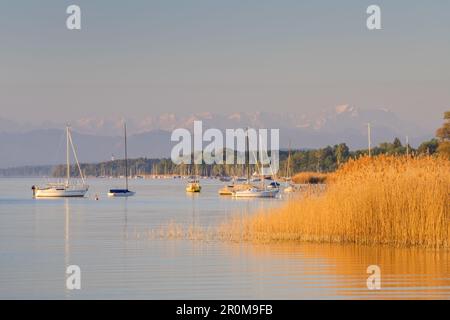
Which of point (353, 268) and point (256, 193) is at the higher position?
point (256, 193)

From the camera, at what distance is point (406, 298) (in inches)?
795

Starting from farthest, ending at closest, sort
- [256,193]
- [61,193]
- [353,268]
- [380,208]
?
[61,193], [256,193], [380,208], [353,268]

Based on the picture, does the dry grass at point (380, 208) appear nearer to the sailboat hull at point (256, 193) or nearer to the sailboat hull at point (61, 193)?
the sailboat hull at point (256, 193)

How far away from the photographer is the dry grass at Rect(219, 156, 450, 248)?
28.6m

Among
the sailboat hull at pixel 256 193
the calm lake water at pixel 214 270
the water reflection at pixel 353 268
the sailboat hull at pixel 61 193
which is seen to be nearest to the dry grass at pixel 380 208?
the water reflection at pixel 353 268

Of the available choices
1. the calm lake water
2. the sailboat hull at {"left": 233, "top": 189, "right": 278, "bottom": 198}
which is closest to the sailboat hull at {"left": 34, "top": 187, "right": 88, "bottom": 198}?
the sailboat hull at {"left": 233, "top": 189, "right": 278, "bottom": 198}

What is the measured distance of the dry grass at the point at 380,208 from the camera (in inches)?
1128

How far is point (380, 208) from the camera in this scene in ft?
95.9

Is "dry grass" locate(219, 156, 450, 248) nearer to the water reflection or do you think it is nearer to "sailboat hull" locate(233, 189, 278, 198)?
the water reflection

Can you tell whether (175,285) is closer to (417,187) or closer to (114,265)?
(114,265)

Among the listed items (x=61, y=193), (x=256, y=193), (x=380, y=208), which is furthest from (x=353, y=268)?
(x=61, y=193)

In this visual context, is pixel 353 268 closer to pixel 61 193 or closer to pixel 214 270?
pixel 214 270

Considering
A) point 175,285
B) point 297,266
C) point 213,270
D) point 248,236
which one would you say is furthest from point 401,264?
point 248,236
